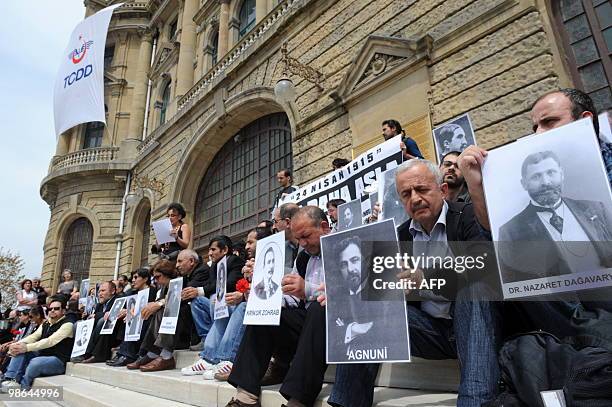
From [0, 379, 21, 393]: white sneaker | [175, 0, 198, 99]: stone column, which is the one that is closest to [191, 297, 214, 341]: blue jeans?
[0, 379, 21, 393]: white sneaker

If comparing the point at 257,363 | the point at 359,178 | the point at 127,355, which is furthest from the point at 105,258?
the point at 257,363

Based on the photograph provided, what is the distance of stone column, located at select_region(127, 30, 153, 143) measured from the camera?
1900 cm

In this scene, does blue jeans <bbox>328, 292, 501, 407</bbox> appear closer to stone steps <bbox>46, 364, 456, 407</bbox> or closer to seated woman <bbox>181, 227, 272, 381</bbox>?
stone steps <bbox>46, 364, 456, 407</bbox>

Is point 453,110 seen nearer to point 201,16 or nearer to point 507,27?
point 507,27

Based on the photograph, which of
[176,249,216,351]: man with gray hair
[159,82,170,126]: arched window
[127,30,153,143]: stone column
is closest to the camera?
[176,249,216,351]: man with gray hair

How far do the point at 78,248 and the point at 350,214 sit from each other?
18717 mm

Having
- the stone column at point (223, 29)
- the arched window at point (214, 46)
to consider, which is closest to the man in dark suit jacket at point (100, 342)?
the stone column at point (223, 29)

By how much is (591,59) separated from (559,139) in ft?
16.0

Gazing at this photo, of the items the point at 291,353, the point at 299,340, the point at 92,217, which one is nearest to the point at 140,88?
the point at 92,217

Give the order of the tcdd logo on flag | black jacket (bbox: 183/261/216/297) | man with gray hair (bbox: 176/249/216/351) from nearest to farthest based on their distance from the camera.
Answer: man with gray hair (bbox: 176/249/216/351), black jacket (bbox: 183/261/216/297), the tcdd logo on flag

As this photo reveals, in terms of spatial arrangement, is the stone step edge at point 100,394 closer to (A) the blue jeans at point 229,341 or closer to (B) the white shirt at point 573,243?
(A) the blue jeans at point 229,341

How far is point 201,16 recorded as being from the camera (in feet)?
53.0

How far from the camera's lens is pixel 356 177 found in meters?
4.79

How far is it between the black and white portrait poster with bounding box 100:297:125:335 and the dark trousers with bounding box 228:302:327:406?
385cm
